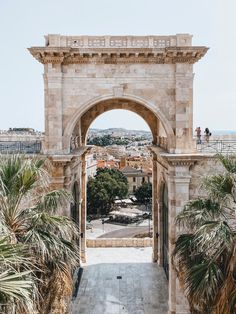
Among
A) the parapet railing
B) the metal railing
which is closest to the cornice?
the parapet railing

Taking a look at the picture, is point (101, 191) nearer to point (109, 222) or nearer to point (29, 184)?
point (109, 222)

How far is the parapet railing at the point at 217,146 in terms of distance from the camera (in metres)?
17.4

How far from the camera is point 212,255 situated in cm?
→ 1014

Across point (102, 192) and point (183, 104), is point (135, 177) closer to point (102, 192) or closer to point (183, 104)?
point (102, 192)

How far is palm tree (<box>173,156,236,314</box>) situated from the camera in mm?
9138

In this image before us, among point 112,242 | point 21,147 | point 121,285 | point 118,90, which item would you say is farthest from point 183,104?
point 112,242

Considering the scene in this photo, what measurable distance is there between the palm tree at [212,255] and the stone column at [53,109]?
754 centimetres

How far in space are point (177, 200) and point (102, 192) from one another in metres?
41.9

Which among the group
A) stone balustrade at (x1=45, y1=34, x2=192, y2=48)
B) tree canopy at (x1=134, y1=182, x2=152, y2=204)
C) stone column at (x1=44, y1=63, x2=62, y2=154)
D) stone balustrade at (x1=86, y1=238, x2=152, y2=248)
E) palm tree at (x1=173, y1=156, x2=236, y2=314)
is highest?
stone balustrade at (x1=45, y1=34, x2=192, y2=48)

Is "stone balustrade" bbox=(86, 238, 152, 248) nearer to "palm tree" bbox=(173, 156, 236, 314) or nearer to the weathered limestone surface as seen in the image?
the weathered limestone surface

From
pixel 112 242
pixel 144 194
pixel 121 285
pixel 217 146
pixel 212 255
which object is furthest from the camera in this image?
pixel 144 194

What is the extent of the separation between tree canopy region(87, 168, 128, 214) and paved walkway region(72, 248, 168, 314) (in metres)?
31.7

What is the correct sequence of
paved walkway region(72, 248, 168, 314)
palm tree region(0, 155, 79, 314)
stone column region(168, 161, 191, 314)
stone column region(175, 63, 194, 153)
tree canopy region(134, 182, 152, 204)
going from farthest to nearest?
tree canopy region(134, 182, 152, 204), paved walkway region(72, 248, 168, 314), stone column region(175, 63, 194, 153), stone column region(168, 161, 191, 314), palm tree region(0, 155, 79, 314)

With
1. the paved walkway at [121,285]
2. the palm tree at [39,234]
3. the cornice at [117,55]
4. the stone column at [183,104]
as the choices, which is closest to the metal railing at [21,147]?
the cornice at [117,55]
